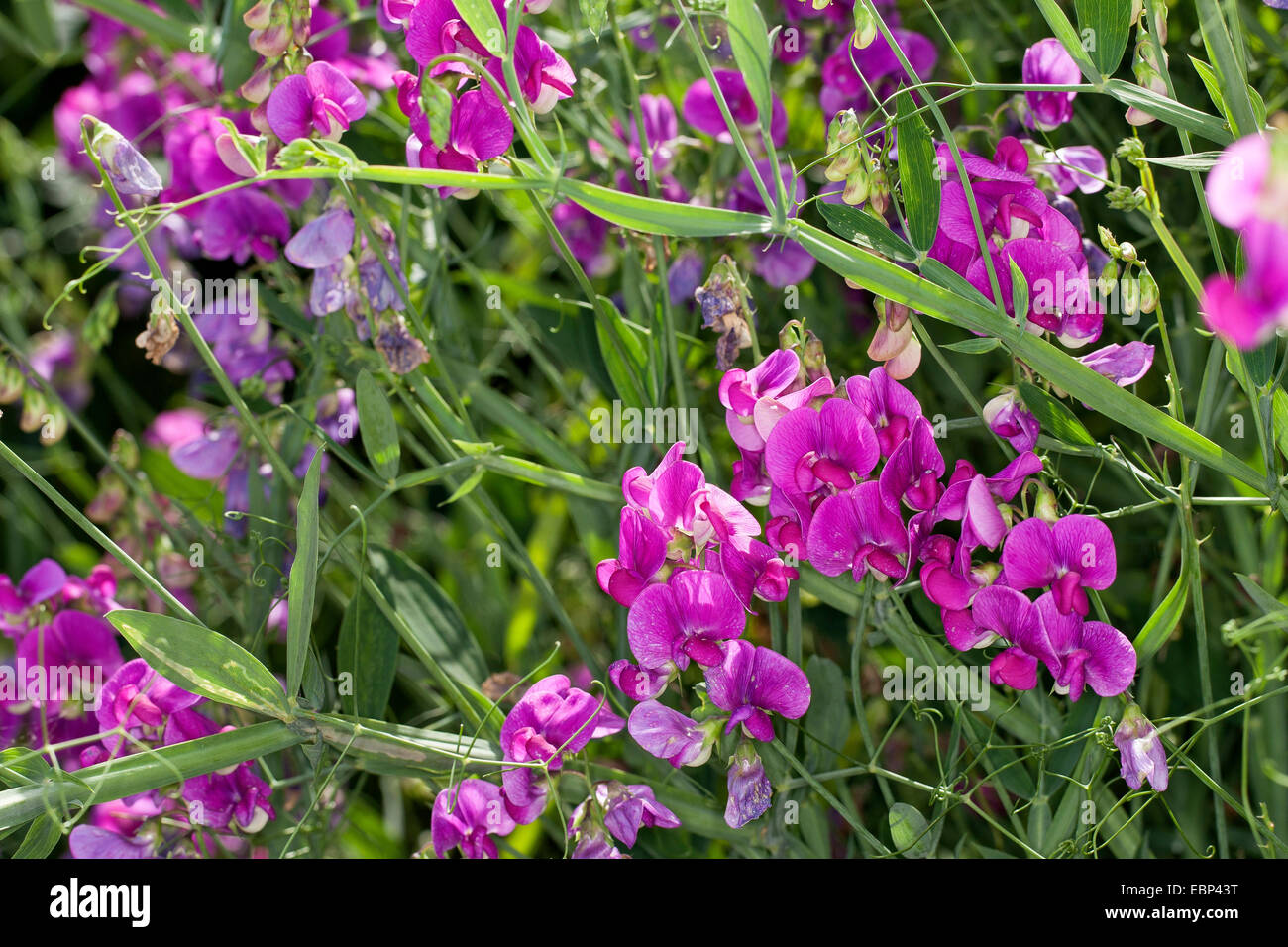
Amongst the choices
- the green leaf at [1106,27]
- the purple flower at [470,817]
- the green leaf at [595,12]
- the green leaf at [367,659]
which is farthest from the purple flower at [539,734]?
the green leaf at [1106,27]

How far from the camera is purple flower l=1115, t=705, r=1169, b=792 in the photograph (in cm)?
70

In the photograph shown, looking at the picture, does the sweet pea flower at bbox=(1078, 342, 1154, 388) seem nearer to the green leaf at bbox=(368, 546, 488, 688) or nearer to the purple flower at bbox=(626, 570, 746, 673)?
the purple flower at bbox=(626, 570, 746, 673)

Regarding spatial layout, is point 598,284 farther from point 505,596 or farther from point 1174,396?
point 1174,396

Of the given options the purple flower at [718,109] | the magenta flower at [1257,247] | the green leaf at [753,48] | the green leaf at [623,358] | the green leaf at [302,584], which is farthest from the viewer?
the purple flower at [718,109]

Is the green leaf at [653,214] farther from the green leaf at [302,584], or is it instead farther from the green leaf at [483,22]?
the green leaf at [302,584]

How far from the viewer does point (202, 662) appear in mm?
744

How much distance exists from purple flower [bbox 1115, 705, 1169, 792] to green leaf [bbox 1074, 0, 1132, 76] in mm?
440

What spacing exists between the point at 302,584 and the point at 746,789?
353 mm

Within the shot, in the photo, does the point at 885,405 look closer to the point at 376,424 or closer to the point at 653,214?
the point at 653,214

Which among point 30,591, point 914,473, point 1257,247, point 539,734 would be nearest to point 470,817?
point 539,734

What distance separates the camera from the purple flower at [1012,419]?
0.74 meters

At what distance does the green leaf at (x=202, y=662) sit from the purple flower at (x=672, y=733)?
26cm

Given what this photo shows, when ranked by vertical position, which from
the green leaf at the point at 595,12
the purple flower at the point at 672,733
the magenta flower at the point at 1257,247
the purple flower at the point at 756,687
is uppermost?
the green leaf at the point at 595,12

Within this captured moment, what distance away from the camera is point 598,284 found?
120cm
